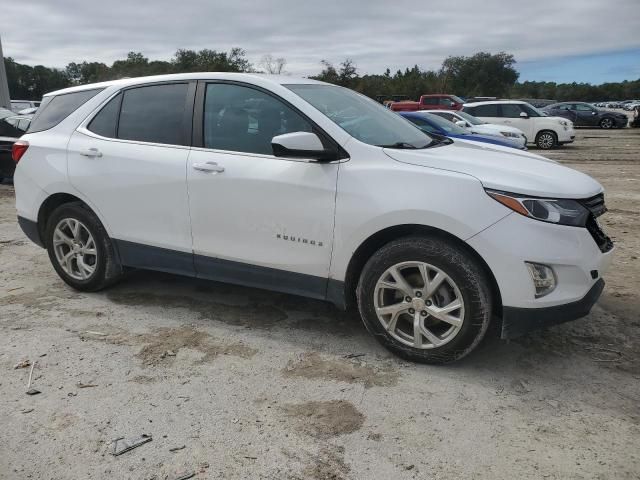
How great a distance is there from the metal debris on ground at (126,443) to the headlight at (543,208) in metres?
2.19

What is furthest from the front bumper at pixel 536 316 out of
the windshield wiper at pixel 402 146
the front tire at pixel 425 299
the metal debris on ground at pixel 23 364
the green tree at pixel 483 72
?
the green tree at pixel 483 72

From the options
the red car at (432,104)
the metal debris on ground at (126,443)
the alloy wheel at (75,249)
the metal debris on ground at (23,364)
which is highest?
the red car at (432,104)

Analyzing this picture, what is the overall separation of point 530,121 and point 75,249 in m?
17.6

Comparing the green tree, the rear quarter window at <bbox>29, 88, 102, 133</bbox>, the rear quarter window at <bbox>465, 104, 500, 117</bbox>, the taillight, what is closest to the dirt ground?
the taillight

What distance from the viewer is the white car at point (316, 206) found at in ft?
10.2

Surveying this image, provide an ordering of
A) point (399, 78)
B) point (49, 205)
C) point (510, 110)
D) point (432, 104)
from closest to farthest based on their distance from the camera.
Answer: point (49, 205) → point (510, 110) → point (432, 104) → point (399, 78)

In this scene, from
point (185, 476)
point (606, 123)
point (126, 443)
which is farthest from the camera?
point (606, 123)

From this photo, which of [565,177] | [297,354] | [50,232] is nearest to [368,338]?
[297,354]

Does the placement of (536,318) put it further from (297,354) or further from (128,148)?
(128,148)

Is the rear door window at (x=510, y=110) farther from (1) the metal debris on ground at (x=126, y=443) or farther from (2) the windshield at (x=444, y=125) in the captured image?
(1) the metal debris on ground at (x=126, y=443)

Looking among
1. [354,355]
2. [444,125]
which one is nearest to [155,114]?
[354,355]

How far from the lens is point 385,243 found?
3.43m

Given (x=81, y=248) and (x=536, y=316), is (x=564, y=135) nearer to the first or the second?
(x=536, y=316)

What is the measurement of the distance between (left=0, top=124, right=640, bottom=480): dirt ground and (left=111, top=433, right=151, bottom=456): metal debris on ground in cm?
4
